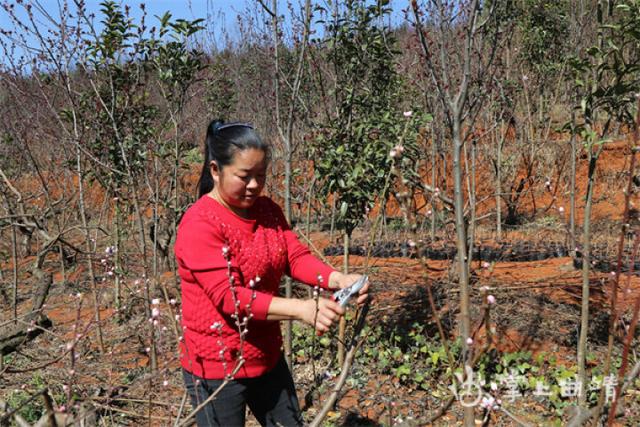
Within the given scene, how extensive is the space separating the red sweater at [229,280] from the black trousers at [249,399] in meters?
0.06

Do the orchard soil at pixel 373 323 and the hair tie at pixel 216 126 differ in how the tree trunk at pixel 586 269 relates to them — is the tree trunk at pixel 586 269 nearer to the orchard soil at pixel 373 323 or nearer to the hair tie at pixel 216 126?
the orchard soil at pixel 373 323

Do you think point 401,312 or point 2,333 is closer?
point 2,333

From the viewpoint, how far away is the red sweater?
1.75m

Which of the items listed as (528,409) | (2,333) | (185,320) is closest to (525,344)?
(528,409)

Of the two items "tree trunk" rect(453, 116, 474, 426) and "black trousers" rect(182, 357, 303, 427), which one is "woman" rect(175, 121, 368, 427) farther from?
"tree trunk" rect(453, 116, 474, 426)

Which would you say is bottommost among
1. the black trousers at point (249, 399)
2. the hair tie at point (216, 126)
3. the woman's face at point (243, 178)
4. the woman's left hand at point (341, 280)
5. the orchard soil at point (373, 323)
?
the orchard soil at point (373, 323)

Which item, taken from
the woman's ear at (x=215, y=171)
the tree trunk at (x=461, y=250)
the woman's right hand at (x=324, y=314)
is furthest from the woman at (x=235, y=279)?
the tree trunk at (x=461, y=250)

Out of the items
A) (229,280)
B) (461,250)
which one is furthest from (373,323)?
(229,280)

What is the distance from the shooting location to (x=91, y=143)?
5.80 meters

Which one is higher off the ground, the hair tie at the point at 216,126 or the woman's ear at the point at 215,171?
the hair tie at the point at 216,126

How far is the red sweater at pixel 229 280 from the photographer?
1.75 m

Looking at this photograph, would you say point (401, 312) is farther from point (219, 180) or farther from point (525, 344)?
point (219, 180)

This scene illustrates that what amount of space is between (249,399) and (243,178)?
833 millimetres

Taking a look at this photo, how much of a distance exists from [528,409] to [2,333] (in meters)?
3.22
